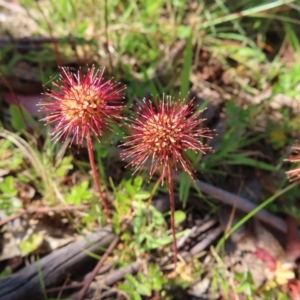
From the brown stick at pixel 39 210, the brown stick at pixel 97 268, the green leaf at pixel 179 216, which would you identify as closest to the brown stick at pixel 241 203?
the green leaf at pixel 179 216

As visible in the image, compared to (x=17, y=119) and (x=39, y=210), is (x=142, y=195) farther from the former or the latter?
(x=17, y=119)

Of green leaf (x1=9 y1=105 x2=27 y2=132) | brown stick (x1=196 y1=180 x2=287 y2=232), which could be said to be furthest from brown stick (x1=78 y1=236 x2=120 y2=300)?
green leaf (x1=9 y1=105 x2=27 y2=132)

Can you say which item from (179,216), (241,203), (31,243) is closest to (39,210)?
(31,243)

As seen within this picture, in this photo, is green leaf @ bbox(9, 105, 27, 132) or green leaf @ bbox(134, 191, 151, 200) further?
green leaf @ bbox(9, 105, 27, 132)

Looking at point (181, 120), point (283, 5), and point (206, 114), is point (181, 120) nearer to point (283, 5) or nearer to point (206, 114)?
point (206, 114)

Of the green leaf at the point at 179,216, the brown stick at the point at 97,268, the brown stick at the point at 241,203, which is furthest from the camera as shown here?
the brown stick at the point at 241,203

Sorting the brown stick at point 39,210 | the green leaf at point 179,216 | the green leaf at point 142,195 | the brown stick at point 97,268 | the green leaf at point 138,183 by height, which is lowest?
the brown stick at point 97,268

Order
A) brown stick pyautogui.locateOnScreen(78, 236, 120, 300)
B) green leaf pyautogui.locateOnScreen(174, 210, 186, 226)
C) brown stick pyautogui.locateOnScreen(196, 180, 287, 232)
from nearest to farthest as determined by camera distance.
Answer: brown stick pyautogui.locateOnScreen(78, 236, 120, 300) → green leaf pyautogui.locateOnScreen(174, 210, 186, 226) → brown stick pyautogui.locateOnScreen(196, 180, 287, 232)

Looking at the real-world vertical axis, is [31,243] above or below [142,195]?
→ below

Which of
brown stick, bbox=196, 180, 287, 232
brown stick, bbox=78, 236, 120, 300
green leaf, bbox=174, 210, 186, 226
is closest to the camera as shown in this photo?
brown stick, bbox=78, 236, 120, 300

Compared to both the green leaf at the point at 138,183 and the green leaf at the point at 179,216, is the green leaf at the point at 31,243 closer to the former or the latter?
the green leaf at the point at 138,183

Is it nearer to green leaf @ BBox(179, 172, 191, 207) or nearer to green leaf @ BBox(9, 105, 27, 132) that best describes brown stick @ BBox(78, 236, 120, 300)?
green leaf @ BBox(179, 172, 191, 207)
